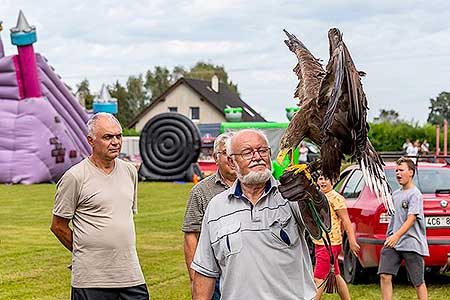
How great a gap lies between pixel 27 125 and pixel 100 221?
1042 inches

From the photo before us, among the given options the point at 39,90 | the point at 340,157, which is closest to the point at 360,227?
the point at 340,157

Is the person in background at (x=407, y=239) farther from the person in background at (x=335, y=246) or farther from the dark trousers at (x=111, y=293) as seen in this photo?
the dark trousers at (x=111, y=293)

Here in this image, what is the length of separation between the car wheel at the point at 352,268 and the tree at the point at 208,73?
301 feet

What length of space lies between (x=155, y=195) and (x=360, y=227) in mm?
16238

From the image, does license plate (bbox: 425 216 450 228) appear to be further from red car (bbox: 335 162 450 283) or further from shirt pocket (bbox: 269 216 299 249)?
shirt pocket (bbox: 269 216 299 249)

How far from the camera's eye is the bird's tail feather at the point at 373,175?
4.73 metres

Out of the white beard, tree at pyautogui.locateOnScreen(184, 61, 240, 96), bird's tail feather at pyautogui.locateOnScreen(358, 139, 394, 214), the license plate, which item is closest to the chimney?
tree at pyautogui.locateOnScreen(184, 61, 240, 96)

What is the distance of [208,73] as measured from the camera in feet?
344

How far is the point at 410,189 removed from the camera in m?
8.97

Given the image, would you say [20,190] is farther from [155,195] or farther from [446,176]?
[446,176]

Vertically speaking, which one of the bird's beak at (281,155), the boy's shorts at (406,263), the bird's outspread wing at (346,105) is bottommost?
the boy's shorts at (406,263)

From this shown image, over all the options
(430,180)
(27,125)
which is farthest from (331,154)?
(27,125)

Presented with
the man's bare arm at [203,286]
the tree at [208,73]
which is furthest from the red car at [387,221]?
the tree at [208,73]

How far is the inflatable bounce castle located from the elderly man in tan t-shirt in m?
26.1
